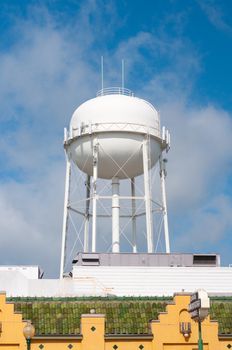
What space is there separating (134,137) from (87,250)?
36.7ft

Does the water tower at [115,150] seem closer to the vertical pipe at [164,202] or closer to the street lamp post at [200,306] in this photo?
the vertical pipe at [164,202]

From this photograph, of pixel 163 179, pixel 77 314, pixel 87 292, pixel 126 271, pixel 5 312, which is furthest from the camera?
pixel 163 179

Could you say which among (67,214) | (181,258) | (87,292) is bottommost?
(87,292)

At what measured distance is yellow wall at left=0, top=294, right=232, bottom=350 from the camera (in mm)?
32531

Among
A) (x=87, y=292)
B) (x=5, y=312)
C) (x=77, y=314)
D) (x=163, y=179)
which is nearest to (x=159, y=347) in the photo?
(x=77, y=314)

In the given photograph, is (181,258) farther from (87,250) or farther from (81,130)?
(81,130)

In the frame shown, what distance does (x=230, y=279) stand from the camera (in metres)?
55.4

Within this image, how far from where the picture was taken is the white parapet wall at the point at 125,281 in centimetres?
5138

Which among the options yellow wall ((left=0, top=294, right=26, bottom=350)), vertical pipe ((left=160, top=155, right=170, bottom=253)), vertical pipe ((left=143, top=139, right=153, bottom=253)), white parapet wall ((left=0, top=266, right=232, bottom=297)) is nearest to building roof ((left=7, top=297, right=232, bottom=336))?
yellow wall ((left=0, top=294, right=26, bottom=350))

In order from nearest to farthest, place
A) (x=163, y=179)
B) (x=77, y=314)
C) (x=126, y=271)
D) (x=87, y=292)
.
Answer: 1. (x=77, y=314)
2. (x=87, y=292)
3. (x=126, y=271)
4. (x=163, y=179)

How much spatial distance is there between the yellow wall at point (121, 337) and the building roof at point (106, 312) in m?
0.55

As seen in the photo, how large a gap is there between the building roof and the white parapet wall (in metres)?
13.8

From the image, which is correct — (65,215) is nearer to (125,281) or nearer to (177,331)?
(125,281)

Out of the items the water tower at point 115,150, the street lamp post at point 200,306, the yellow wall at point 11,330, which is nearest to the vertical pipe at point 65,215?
the water tower at point 115,150
